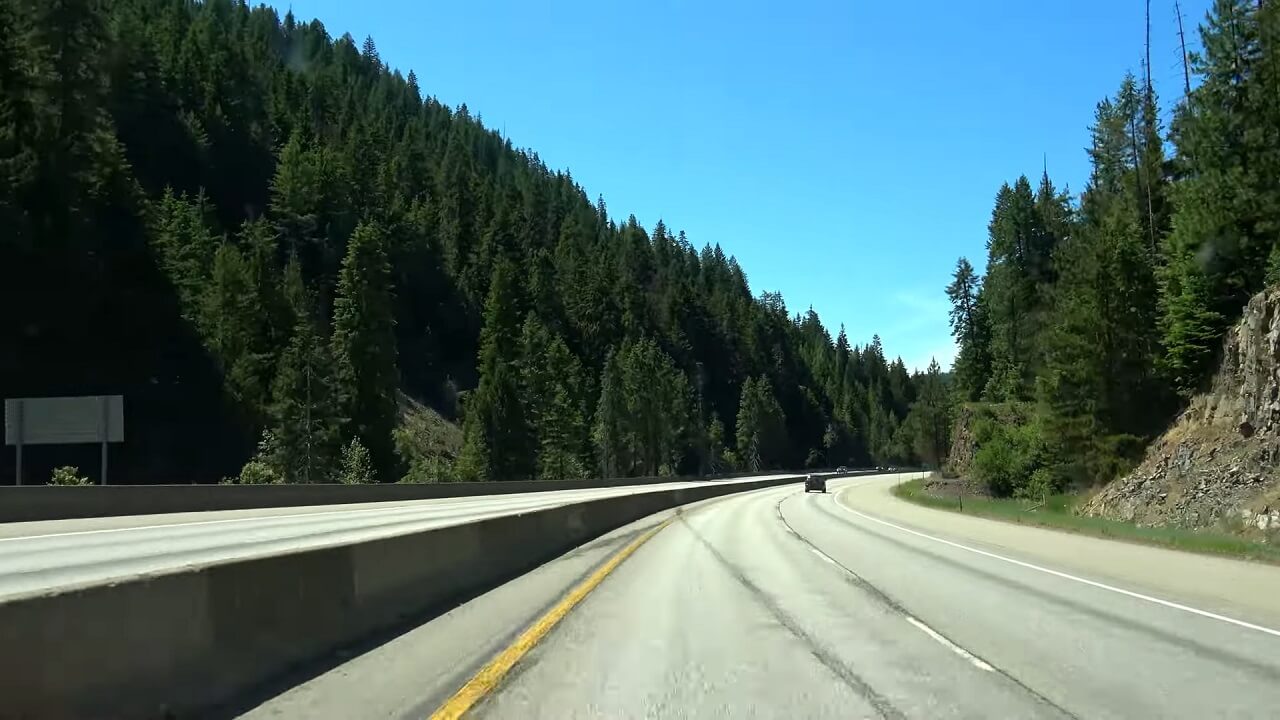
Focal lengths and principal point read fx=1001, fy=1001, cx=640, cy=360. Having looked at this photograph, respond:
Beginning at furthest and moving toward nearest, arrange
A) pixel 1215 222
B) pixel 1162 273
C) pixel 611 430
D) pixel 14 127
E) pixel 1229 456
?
1. pixel 611 430
2. pixel 14 127
3. pixel 1162 273
4. pixel 1215 222
5. pixel 1229 456

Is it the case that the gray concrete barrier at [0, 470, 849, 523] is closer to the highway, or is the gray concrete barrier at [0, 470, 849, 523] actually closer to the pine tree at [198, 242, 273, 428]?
the highway

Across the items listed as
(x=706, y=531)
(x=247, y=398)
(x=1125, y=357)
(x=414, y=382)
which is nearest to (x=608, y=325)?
(x=414, y=382)

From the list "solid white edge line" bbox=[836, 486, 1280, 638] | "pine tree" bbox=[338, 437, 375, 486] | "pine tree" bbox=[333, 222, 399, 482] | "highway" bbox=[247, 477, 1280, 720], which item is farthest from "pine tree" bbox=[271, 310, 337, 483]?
"highway" bbox=[247, 477, 1280, 720]

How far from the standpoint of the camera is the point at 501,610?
12.3 m

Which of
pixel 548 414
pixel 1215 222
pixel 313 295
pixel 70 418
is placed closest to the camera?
pixel 1215 222

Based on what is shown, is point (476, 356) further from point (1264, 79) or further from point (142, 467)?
point (1264, 79)

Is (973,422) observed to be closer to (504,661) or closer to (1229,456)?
(1229,456)

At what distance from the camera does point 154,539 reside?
20328mm

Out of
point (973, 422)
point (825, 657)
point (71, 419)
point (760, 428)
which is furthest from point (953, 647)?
point (760, 428)

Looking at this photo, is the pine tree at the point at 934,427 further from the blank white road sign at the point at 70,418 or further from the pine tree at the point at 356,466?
the blank white road sign at the point at 70,418

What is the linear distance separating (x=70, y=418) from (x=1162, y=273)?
49970mm

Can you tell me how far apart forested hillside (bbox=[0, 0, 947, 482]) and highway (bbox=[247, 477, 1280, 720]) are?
1941 inches

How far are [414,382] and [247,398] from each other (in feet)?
114

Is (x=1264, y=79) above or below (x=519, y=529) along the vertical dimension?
above
